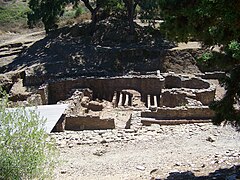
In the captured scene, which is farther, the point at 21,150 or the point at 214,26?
the point at 21,150

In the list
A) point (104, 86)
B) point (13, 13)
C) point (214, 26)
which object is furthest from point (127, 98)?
point (13, 13)

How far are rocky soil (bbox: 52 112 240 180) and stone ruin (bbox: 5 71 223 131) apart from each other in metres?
1.81

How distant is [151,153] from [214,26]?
543cm

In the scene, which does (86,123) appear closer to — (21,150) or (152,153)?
(152,153)

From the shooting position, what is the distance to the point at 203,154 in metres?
11.2

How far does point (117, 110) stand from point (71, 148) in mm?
6389

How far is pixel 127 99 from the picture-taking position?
65.8 feet

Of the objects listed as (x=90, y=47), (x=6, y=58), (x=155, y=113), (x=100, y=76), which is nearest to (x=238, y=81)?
(x=155, y=113)

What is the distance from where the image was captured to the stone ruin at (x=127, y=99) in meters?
15.8

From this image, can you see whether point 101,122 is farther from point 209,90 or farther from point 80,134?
point 209,90

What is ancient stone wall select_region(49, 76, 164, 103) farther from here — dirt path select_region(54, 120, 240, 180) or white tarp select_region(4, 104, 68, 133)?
dirt path select_region(54, 120, 240, 180)

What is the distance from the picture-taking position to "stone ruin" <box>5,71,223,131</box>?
51.7ft

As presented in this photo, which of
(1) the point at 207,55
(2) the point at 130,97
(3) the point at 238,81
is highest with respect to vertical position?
(1) the point at 207,55

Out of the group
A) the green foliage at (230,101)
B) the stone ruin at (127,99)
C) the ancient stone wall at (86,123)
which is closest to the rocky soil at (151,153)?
the green foliage at (230,101)
